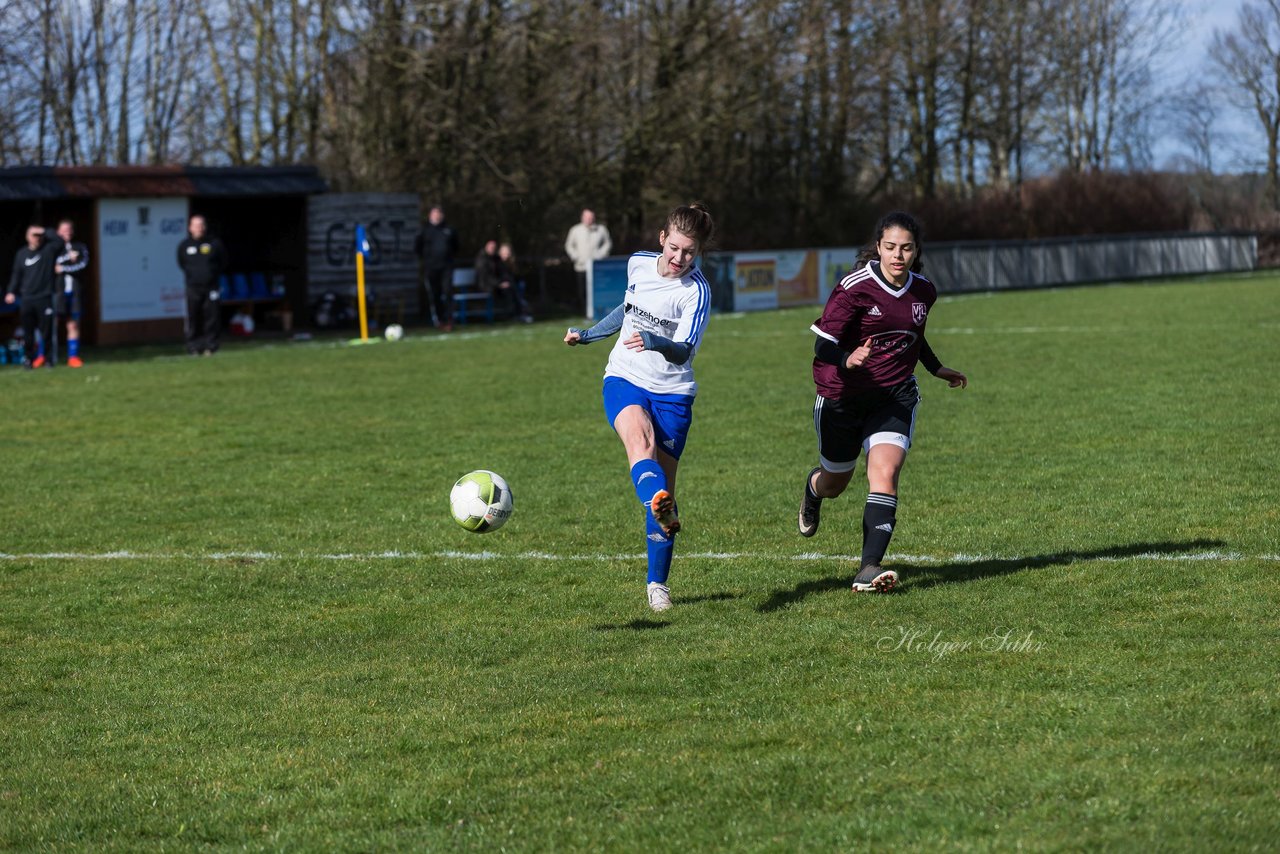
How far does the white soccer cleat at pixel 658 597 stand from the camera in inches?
277

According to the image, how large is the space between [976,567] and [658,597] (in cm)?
169

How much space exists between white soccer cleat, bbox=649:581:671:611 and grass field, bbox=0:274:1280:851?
0.22ft

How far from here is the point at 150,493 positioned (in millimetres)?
11031

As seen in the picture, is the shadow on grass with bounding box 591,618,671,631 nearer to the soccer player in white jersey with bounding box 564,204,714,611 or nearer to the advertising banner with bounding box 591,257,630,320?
the soccer player in white jersey with bounding box 564,204,714,611

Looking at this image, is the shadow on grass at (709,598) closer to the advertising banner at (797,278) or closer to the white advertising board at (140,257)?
the white advertising board at (140,257)

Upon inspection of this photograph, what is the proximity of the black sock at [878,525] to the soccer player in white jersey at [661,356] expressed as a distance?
0.90m

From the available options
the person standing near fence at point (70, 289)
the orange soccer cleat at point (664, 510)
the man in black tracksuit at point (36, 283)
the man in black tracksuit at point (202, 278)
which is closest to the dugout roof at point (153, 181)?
the person standing near fence at point (70, 289)

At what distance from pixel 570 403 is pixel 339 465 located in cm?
417

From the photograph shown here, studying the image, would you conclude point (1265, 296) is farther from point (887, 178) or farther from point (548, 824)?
point (548, 824)

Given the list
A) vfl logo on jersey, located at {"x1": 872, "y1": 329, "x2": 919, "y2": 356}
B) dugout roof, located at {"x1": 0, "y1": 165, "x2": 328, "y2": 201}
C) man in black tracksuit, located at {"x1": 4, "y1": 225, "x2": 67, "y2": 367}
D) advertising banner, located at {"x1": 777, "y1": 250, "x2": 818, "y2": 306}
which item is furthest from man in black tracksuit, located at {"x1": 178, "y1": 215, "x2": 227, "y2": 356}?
vfl logo on jersey, located at {"x1": 872, "y1": 329, "x2": 919, "y2": 356}

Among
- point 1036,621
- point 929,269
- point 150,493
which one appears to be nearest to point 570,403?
point 150,493

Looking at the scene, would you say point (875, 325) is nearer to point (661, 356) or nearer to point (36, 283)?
point (661, 356)

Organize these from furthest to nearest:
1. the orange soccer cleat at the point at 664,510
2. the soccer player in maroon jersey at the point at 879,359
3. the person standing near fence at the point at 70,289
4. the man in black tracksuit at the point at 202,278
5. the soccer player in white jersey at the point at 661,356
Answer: the man in black tracksuit at the point at 202,278 → the person standing near fence at the point at 70,289 → the soccer player in maroon jersey at the point at 879,359 → the soccer player in white jersey at the point at 661,356 → the orange soccer cleat at the point at 664,510

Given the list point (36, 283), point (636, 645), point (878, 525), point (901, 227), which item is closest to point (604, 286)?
point (36, 283)
